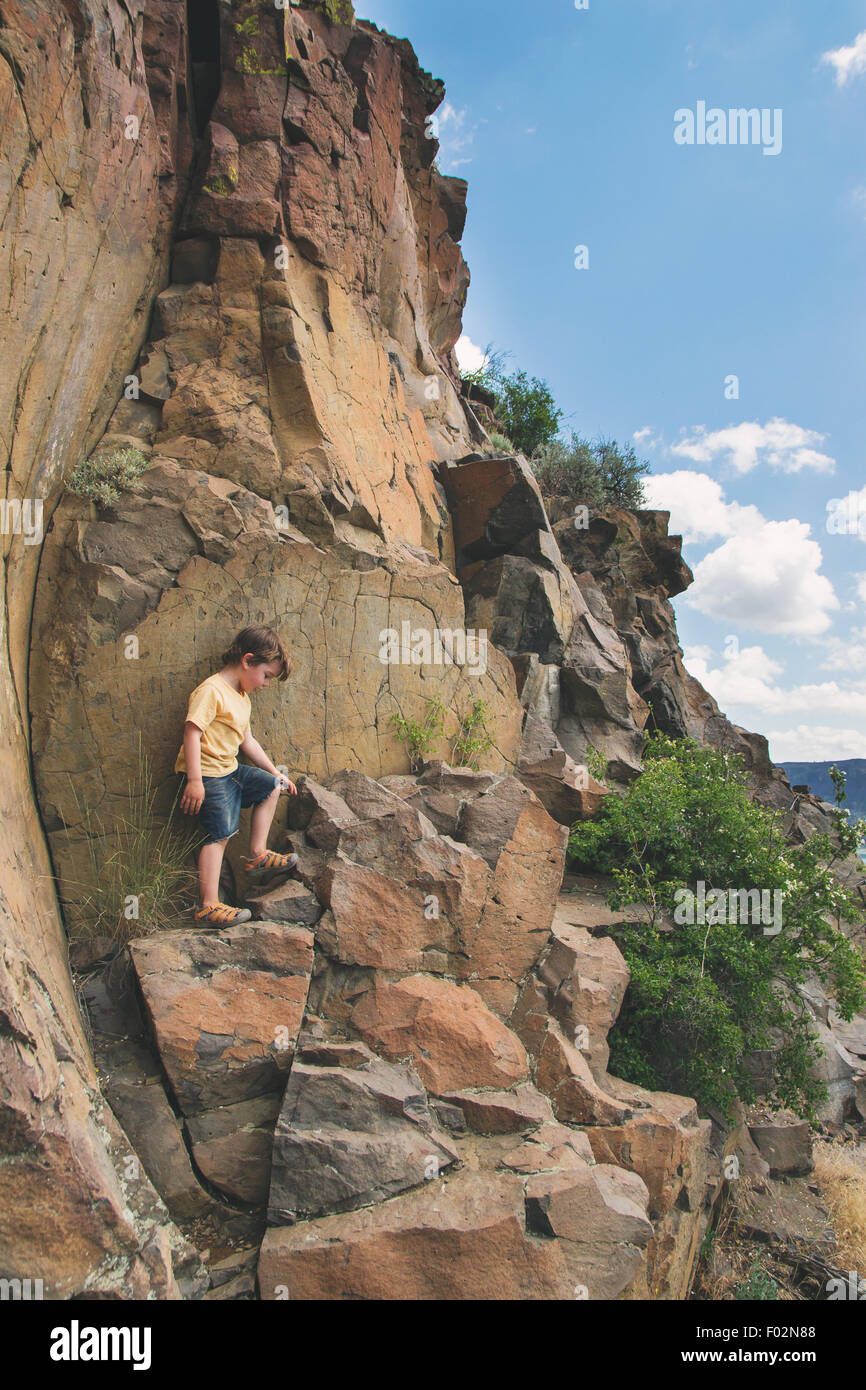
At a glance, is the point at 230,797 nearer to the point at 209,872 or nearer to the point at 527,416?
the point at 209,872

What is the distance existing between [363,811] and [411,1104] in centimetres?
182

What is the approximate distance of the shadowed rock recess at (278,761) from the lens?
3.51 metres

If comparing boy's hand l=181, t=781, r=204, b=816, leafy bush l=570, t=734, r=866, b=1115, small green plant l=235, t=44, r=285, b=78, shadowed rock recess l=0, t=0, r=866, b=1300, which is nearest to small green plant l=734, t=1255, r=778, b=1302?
shadowed rock recess l=0, t=0, r=866, b=1300

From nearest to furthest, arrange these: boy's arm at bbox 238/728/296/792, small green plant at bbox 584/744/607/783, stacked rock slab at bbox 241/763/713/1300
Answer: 1. stacked rock slab at bbox 241/763/713/1300
2. boy's arm at bbox 238/728/296/792
3. small green plant at bbox 584/744/607/783

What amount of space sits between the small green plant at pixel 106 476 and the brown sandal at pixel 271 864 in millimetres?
2719

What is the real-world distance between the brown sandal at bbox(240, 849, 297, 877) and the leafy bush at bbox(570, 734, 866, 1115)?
293 centimetres

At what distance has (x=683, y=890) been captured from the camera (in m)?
6.45

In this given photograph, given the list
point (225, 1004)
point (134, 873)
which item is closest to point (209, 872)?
point (134, 873)

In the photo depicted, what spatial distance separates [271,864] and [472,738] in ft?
8.23

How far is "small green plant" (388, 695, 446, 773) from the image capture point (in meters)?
6.14

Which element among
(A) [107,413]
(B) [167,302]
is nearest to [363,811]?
(A) [107,413]

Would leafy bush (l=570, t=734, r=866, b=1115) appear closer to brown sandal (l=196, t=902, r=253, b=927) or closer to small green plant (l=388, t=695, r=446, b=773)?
small green plant (l=388, t=695, r=446, b=773)

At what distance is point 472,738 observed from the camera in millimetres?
6695

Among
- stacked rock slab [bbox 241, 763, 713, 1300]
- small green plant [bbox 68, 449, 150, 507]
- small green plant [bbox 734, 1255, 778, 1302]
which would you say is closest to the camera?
stacked rock slab [bbox 241, 763, 713, 1300]
